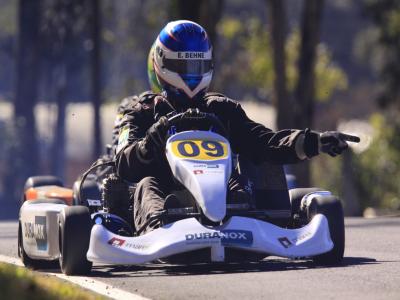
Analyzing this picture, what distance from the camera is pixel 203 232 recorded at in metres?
10.1

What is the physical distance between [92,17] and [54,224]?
106 feet

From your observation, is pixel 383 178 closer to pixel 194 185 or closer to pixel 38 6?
pixel 38 6

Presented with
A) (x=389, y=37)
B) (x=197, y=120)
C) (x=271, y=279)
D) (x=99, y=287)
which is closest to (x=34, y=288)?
(x=99, y=287)

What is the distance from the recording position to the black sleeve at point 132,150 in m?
11.2

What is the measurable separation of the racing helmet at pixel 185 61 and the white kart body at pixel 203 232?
95 cm

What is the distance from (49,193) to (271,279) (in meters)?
6.10

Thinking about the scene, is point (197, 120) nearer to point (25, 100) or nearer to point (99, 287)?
point (99, 287)

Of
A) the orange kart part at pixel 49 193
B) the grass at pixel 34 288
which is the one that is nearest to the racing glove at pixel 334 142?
the grass at pixel 34 288

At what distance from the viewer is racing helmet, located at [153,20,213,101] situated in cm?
1182

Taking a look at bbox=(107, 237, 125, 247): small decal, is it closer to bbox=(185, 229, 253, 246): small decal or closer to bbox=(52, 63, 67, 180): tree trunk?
bbox=(185, 229, 253, 246): small decal

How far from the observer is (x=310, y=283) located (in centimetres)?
935

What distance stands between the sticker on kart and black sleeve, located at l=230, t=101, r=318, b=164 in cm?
61

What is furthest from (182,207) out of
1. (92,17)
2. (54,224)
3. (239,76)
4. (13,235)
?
(239,76)

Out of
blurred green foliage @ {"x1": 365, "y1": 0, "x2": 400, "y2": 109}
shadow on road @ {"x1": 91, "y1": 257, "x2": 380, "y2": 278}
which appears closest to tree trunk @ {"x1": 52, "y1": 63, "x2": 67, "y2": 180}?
blurred green foliage @ {"x1": 365, "y1": 0, "x2": 400, "y2": 109}
